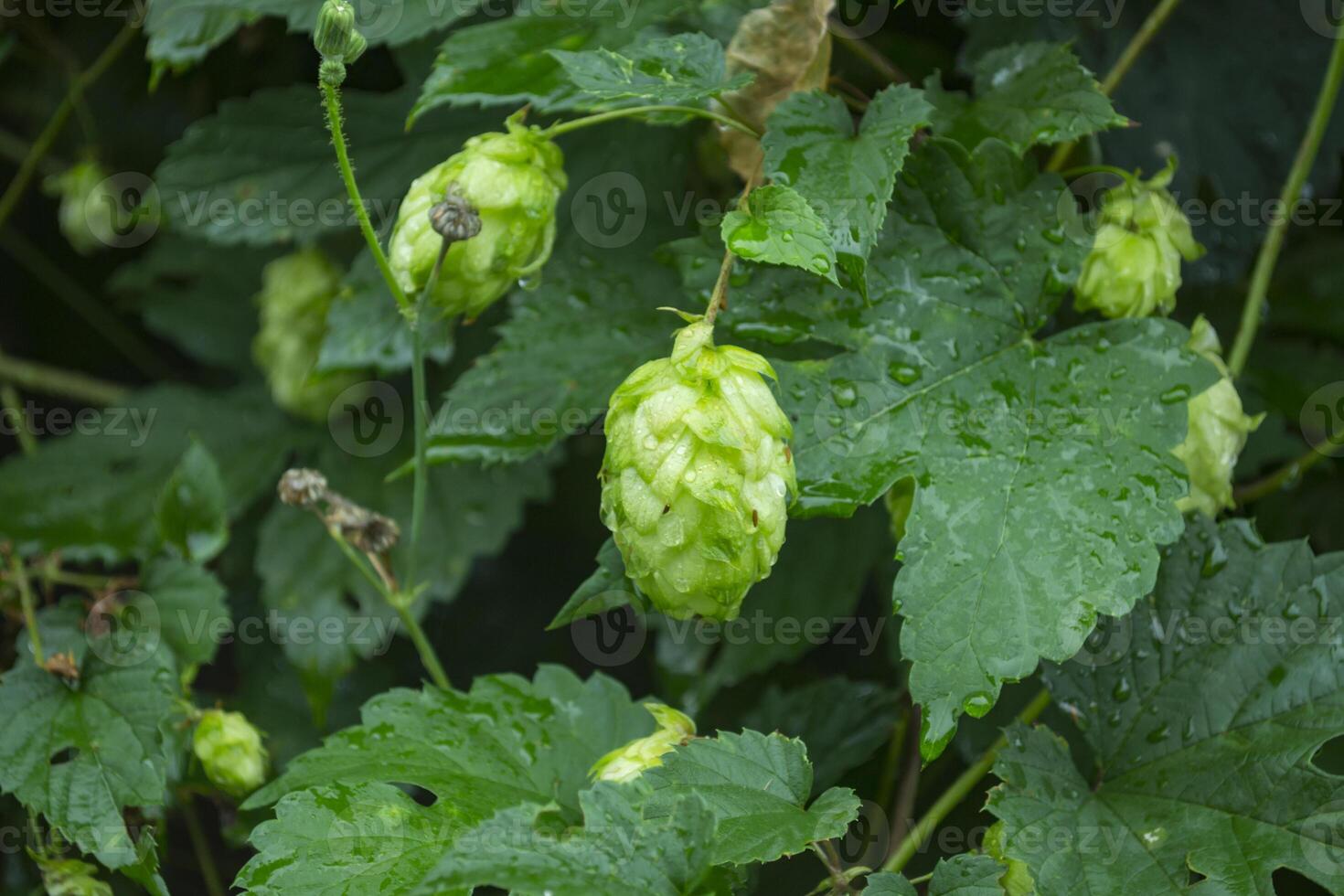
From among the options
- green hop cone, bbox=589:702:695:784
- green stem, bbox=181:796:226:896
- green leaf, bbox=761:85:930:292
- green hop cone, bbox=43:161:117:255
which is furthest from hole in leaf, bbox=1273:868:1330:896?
green hop cone, bbox=43:161:117:255

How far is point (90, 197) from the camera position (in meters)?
2.00

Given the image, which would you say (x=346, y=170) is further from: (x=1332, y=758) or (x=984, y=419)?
(x=1332, y=758)

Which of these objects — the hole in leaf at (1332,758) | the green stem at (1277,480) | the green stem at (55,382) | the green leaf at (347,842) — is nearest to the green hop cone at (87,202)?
the green stem at (55,382)

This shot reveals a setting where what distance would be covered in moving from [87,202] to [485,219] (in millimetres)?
1342

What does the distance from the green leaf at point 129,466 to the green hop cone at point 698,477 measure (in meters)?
0.99

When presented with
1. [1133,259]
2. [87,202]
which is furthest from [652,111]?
[87,202]

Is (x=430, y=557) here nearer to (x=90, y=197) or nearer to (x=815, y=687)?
(x=815, y=687)

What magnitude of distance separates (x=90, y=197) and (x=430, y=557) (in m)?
1.02

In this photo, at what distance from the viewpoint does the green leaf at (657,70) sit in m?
0.91

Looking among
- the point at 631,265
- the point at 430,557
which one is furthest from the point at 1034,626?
the point at 430,557

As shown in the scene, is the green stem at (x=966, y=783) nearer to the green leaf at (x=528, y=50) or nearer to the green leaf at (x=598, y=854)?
the green leaf at (x=598, y=854)

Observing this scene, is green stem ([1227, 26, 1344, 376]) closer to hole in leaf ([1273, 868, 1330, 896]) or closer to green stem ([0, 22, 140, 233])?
hole in leaf ([1273, 868, 1330, 896])

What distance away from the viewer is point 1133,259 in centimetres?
105

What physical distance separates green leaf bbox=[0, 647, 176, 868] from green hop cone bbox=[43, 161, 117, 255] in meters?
1.06
